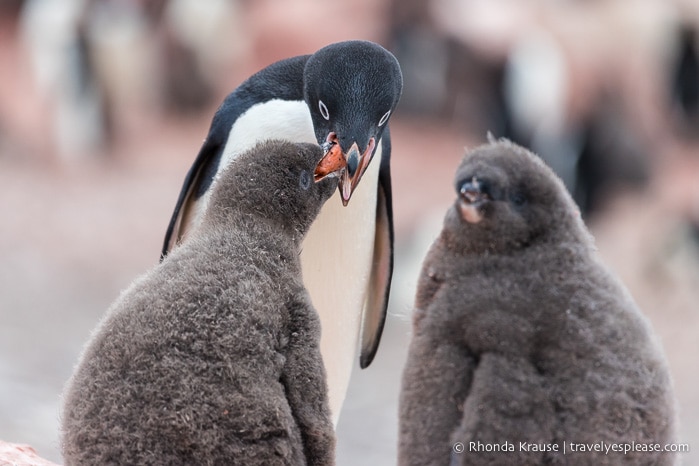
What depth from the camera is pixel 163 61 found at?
16812mm

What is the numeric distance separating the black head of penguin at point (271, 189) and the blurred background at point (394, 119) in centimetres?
727

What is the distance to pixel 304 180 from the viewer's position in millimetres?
2637

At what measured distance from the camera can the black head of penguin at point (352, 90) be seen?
308 centimetres

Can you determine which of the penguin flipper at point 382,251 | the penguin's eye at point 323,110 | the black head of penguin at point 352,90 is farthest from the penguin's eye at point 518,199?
the penguin flipper at point 382,251

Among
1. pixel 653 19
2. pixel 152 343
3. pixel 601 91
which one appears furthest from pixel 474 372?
pixel 653 19

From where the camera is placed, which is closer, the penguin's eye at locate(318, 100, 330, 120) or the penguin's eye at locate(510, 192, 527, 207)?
the penguin's eye at locate(510, 192, 527, 207)

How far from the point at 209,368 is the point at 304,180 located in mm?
604

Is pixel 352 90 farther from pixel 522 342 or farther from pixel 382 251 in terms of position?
pixel 522 342

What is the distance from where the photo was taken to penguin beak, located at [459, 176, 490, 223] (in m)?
2.23

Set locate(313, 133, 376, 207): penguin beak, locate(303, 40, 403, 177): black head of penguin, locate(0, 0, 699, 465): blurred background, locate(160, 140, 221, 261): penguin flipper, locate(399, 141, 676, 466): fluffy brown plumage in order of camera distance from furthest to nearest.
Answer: locate(0, 0, 699, 465): blurred background
locate(160, 140, 221, 261): penguin flipper
locate(303, 40, 403, 177): black head of penguin
locate(313, 133, 376, 207): penguin beak
locate(399, 141, 676, 466): fluffy brown plumage

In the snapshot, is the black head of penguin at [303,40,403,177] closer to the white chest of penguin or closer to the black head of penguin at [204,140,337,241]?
the white chest of penguin

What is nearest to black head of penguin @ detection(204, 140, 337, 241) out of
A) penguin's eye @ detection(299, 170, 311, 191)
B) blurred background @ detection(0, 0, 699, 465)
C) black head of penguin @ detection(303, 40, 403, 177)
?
penguin's eye @ detection(299, 170, 311, 191)

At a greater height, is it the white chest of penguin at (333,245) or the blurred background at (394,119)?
the blurred background at (394,119)

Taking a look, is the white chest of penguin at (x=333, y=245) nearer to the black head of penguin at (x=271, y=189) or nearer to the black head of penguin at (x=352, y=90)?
the black head of penguin at (x=352, y=90)
